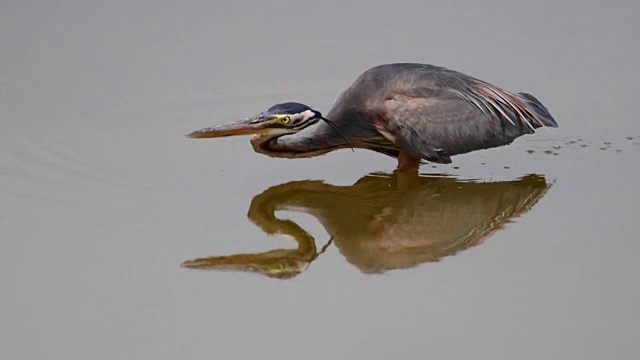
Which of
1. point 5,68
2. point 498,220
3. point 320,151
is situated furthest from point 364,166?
point 5,68

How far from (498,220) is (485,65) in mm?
2267

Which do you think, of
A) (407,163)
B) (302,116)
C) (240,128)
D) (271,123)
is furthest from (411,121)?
(240,128)

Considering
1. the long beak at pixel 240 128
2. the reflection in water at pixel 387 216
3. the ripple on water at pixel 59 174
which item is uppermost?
the long beak at pixel 240 128

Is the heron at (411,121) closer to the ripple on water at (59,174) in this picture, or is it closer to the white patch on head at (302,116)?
the white patch on head at (302,116)

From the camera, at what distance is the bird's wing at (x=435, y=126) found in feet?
23.7

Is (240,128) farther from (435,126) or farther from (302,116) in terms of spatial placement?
(435,126)

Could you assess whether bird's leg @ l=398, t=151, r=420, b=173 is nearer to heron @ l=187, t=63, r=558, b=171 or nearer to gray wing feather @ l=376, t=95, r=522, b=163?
heron @ l=187, t=63, r=558, b=171

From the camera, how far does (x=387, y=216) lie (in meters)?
6.84

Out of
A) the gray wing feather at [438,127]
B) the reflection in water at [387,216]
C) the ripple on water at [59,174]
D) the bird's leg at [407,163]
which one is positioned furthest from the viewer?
the bird's leg at [407,163]

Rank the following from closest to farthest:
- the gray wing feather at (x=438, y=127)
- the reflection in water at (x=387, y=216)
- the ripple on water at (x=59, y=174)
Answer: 1. the reflection in water at (x=387, y=216)
2. the ripple on water at (x=59, y=174)
3. the gray wing feather at (x=438, y=127)

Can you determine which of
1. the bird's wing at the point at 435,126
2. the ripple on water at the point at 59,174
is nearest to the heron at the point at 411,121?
the bird's wing at the point at 435,126

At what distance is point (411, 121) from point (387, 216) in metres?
0.65

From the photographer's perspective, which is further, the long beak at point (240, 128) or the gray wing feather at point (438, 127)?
the gray wing feather at point (438, 127)

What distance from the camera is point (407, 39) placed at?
937 cm
